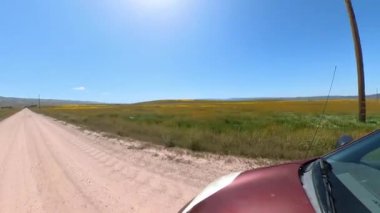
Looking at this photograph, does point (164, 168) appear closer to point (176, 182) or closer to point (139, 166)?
point (139, 166)

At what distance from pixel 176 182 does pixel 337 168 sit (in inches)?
161

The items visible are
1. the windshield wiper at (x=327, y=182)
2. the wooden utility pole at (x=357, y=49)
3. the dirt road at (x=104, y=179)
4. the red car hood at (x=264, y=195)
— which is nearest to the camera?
the windshield wiper at (x=327, y=182)

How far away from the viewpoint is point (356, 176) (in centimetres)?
236

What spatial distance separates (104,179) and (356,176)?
17.2ft

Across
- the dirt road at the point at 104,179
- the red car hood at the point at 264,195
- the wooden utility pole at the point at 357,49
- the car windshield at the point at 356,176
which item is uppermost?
the wooden utility pole at the point at 357,49

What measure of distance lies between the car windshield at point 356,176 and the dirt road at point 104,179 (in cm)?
269

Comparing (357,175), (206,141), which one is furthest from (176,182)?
(206,141)

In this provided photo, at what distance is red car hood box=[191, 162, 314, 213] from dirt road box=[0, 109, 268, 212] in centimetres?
258

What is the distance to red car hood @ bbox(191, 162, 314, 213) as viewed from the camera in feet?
6.22

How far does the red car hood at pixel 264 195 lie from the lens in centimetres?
190

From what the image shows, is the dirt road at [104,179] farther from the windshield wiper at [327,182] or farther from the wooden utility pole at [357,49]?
the wooden utility pole at [357,49]

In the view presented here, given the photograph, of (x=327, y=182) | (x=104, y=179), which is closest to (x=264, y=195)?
(x=327, y=182)

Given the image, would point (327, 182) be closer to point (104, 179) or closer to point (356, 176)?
point (356, 176)

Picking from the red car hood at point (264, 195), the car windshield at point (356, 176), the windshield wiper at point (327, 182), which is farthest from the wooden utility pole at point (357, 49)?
the red car hood at point (264, 195)
